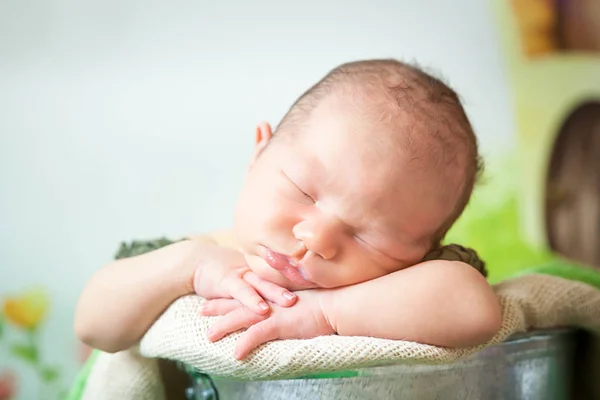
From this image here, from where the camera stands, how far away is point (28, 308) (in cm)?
101

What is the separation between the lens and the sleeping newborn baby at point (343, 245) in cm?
44

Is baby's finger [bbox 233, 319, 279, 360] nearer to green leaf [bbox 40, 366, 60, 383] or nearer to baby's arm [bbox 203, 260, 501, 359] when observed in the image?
baby's arm [bbox 203, 260, 501, 359]

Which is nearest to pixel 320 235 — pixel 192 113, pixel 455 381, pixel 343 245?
pixel 343 245

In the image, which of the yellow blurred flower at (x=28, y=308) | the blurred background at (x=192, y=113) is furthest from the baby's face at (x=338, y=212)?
the yellow blurred flower at (x=28, y=308)

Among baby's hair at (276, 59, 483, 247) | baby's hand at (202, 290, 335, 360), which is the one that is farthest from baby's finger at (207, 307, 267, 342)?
baby's hair at (276, 59, 483, 247)

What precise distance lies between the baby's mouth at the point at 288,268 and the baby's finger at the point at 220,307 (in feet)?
0.11

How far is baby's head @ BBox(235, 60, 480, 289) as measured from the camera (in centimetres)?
45

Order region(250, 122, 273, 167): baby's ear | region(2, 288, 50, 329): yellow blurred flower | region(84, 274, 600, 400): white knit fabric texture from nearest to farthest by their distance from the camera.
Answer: region(84, 274, 600, 400): white knit fabric texture < region(250, 122, 273, 167): baby's ear < region(2, 288, 50, 329): yellow blurred flower

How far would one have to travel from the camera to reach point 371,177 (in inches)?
17.8

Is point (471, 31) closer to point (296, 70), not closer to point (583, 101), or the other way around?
point (583, 101)

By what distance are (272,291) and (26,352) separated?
0.69 metres

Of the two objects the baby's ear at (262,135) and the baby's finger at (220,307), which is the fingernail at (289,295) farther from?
the baby's ear at (262,135)

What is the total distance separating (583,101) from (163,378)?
35.9 inches

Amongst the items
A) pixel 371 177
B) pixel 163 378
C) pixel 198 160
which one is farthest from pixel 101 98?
pixel 371 177
